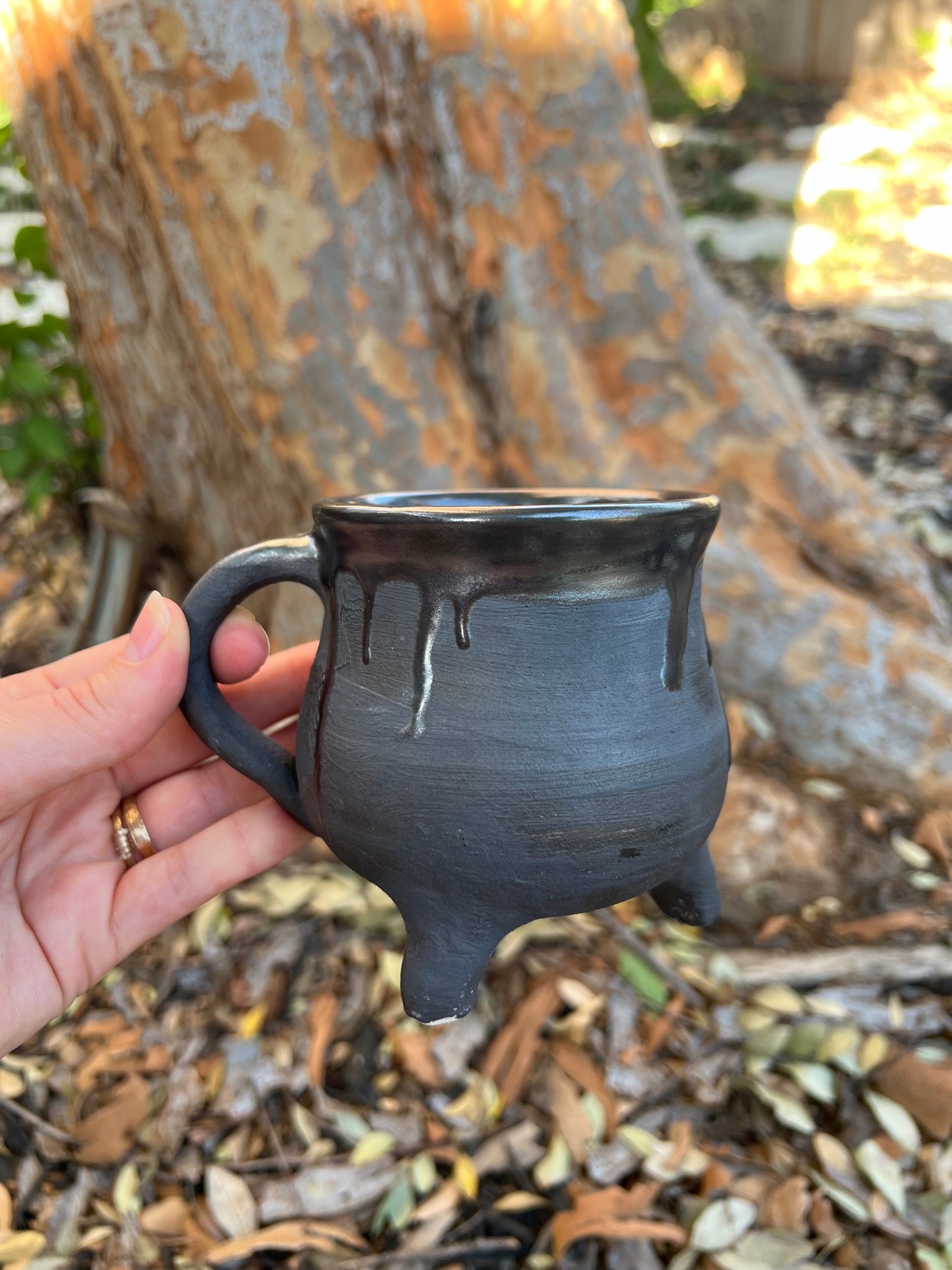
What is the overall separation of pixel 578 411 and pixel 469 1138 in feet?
4.45

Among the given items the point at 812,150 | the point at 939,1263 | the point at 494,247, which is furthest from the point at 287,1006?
the point at 812,150

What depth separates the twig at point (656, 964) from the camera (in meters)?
1.85

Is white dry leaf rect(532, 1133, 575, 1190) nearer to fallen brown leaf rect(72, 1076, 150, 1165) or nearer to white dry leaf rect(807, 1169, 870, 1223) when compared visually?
white dry leaf rect(807, 1169, 870, 1223)

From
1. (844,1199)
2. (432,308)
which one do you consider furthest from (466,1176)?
(432,308)

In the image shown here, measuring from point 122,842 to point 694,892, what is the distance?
2.82 feet

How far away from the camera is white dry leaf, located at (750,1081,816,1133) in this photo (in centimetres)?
165

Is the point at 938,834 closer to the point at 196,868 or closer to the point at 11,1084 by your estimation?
the point at 196,868

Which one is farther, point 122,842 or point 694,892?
point 122,842

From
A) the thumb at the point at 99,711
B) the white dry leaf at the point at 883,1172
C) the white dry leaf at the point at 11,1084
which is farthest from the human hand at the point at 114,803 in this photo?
the white dry leaf at the point at 883,1172

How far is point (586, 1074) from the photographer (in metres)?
1.75

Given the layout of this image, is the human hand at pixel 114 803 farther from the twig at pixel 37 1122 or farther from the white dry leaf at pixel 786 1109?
the white dry leaf at pixel 786 1109

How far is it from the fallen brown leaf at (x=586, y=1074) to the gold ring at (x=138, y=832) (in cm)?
78

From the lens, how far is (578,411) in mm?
2057

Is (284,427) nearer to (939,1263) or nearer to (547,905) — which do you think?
(547,905)
